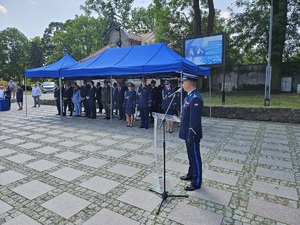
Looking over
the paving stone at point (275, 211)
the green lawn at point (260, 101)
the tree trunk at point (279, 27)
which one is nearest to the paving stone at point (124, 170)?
the paving stone at point (275, 211)

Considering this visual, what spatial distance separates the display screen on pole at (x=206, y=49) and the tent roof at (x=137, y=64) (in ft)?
5.99

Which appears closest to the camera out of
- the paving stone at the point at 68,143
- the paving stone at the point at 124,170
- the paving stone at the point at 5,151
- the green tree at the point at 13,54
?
the paving stone at the point at 124,170

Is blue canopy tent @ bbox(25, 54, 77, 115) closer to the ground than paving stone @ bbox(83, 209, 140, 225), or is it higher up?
higher up

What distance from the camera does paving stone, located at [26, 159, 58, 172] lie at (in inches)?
167

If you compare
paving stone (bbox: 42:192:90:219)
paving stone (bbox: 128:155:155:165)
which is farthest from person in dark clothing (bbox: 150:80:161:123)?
paving stone (bbox: 42:192:90:219)

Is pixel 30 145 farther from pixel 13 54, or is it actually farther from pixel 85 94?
pixel 13 54

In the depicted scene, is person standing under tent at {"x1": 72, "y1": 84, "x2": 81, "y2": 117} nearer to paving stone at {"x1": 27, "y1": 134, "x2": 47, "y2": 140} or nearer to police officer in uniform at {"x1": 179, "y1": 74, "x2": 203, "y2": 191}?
paving stone at {"x1": 27, "y1": 134, "x2": 47, "y2": 140}

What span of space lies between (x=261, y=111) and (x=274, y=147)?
4.59 meters

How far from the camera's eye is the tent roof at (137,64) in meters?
7.39

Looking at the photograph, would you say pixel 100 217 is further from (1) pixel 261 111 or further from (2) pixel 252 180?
(1) pixel 261 111

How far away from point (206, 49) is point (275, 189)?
860cm

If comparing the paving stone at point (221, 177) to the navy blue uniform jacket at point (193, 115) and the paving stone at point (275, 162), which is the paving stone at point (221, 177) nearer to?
the navy blue uniform jacket at point (193, 115)

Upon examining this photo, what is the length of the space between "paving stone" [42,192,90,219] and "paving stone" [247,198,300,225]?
2239mm

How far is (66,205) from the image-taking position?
2924 mm
